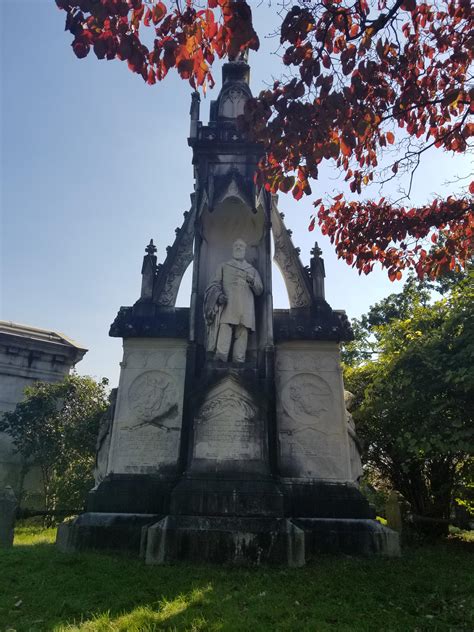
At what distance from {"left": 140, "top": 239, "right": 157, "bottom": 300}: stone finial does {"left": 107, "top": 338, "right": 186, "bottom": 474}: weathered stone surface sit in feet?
3.25

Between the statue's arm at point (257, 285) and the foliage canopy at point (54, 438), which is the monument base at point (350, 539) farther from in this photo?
the foliage canopy at point (54, 438)

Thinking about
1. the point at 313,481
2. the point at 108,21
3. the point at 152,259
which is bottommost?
the point at 313,481

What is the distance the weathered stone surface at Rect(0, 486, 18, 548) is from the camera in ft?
25.4

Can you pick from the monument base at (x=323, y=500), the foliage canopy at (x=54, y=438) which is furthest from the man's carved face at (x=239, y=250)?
the foliage canopy at (x=54, y=438)

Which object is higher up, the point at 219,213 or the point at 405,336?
the point at 219,213

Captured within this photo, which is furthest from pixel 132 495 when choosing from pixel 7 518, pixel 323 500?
pixel 323 500

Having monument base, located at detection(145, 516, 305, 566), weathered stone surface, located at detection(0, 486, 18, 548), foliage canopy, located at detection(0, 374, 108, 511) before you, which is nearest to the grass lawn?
monument base, located at detection(145, 516, 305, 566)

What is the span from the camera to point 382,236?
6215mm

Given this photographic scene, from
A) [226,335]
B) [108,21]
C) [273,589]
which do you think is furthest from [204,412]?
[108,21]

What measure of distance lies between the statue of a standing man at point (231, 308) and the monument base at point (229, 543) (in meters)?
2.58

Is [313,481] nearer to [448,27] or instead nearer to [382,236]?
[382,236]

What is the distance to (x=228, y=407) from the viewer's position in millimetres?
7016

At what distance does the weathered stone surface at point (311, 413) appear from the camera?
7395 millimetres

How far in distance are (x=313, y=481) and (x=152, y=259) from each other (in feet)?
→ 15.9
